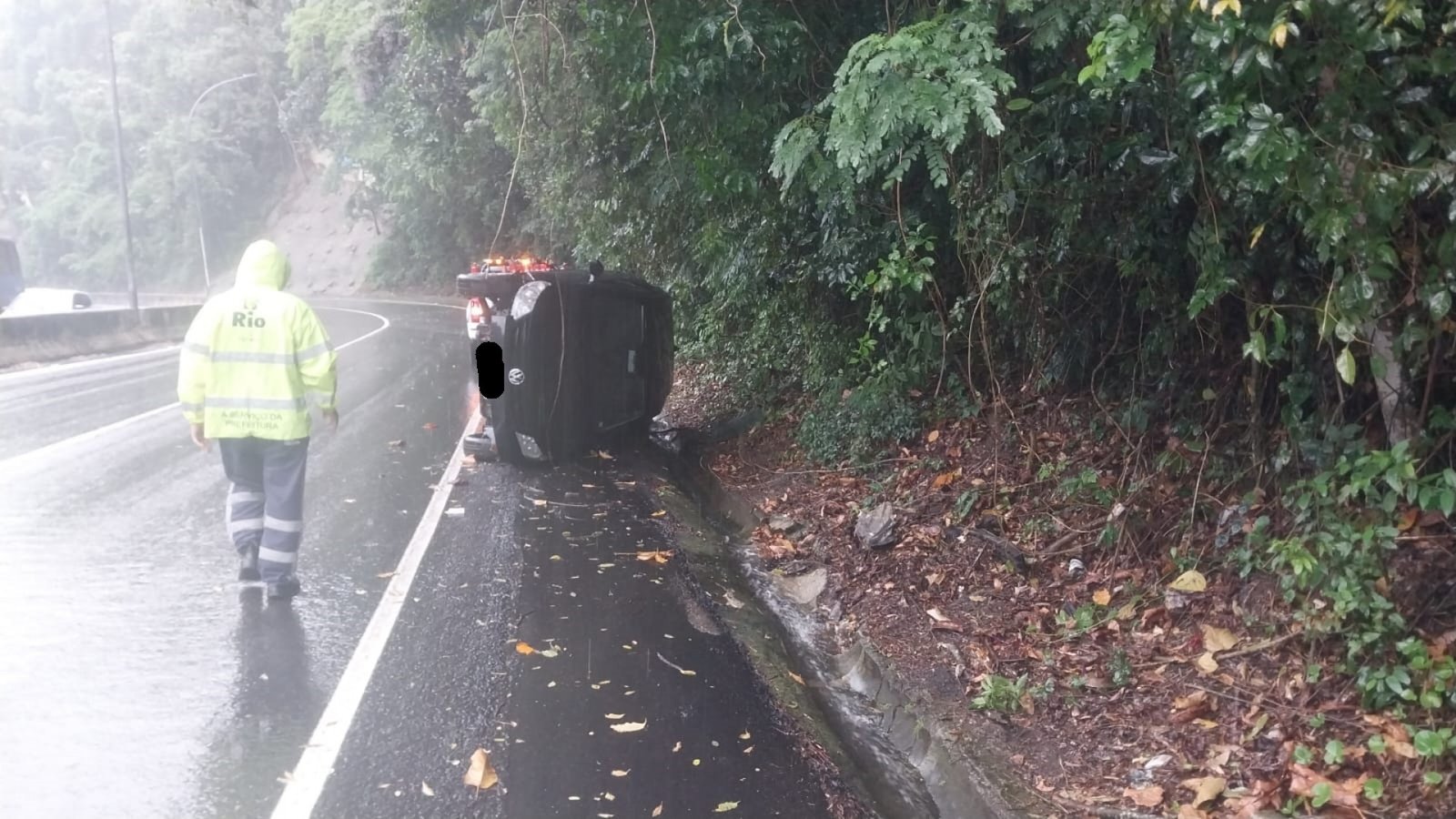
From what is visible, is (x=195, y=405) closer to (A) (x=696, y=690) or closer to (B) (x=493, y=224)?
(A) (x=696, y=690)

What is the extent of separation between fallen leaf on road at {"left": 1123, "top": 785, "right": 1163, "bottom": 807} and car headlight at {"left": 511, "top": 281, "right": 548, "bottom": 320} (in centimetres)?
620

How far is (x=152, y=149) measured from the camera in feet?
157

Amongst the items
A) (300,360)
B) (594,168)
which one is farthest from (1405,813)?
(594,168)

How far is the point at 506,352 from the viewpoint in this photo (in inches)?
350

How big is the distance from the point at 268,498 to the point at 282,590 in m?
0.53

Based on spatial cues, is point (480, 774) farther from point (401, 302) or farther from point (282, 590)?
point (401, 302)

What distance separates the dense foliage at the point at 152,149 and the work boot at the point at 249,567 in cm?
4718

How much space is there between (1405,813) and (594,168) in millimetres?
11120

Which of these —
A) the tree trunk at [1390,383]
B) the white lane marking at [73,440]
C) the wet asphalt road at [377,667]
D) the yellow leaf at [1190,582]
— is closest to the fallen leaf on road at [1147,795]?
the wet asphalt road at [377,667]

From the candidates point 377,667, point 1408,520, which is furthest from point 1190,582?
point 377,667

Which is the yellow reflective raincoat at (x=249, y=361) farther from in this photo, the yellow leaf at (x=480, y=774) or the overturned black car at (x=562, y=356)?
the overturned black car at (x=562, y=356)

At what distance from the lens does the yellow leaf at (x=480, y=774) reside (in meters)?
4.02

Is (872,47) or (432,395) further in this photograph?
(432,395)

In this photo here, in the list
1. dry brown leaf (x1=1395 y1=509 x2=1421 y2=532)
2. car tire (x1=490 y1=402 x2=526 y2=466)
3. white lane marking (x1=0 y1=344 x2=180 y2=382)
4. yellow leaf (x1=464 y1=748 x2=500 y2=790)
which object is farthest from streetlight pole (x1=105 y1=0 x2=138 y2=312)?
dry brown leaf (x1=1395 y1=509 x2=1421 y2=532)
